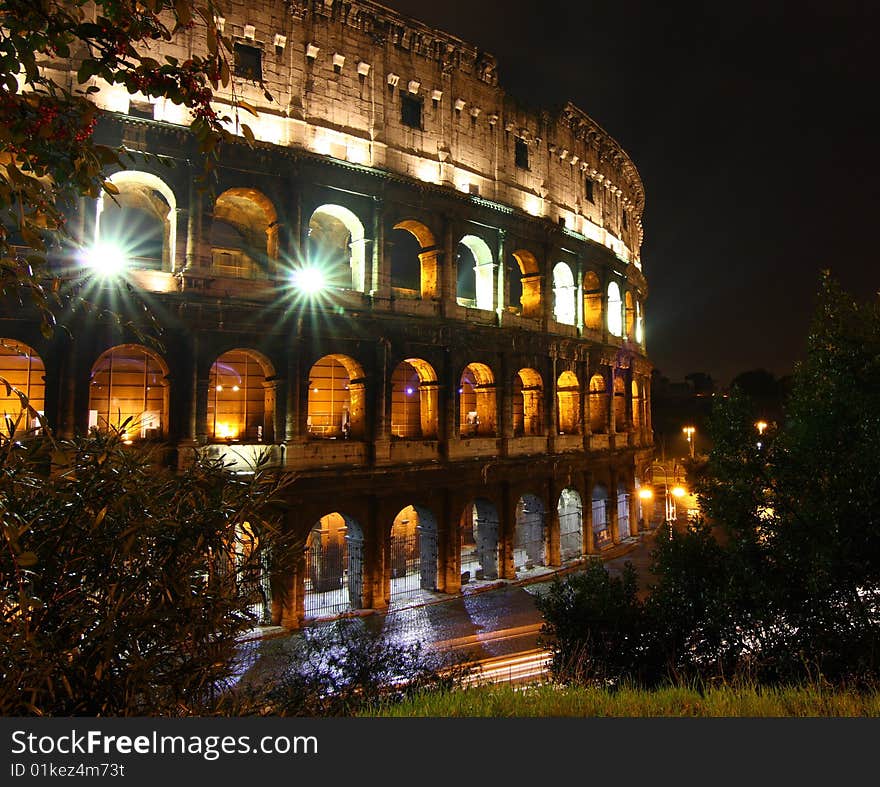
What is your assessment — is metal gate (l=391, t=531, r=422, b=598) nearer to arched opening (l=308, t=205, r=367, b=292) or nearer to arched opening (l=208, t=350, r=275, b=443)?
arched opening (l=208, t=350, r=275, b=443)

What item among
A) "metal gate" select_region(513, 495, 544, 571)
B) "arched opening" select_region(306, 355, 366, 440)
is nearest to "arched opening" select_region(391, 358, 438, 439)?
"arched opening" select_region(306, 355, 366, 440)

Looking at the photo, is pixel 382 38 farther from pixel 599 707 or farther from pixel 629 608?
pixel 599 707

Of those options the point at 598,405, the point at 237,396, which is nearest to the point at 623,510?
the point at 598,405

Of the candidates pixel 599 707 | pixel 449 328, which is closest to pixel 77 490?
pixel 599 707

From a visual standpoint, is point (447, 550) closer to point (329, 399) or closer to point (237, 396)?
point (329, 399)

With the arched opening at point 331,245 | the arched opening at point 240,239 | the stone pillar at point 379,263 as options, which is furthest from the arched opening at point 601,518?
the arched opening at point 240,239

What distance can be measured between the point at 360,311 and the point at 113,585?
12555mm

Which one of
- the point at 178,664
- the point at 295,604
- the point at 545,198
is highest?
the point at 545,198

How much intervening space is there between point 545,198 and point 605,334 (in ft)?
19.0

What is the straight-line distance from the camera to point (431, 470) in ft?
58.3

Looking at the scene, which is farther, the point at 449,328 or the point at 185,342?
the point at 449,328

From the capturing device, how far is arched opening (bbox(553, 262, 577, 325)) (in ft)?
75.9

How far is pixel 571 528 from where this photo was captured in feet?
76.7

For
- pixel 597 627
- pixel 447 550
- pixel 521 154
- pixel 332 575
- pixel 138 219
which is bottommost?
pixel 332 575
